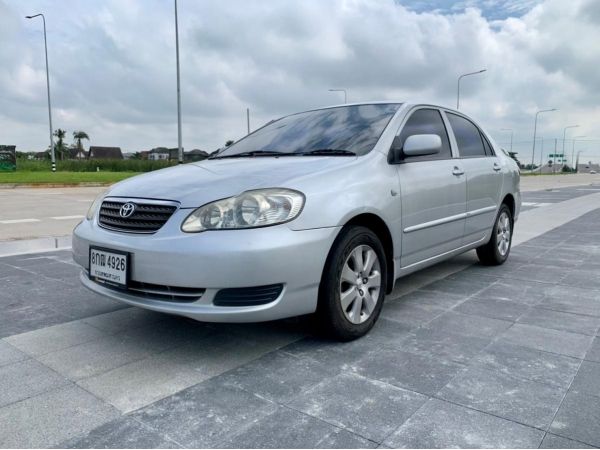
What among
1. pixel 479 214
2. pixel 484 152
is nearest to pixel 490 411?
pixel 479 214

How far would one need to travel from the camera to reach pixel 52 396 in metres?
2.35

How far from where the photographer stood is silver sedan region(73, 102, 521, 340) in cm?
256

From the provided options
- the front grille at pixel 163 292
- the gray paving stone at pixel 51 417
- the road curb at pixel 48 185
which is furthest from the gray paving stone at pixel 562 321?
the road curb at pixel 48 185

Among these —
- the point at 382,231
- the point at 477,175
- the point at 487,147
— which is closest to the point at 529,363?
the point at 382,231

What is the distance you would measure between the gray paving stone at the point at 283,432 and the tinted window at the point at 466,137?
3.08m

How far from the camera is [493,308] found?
3.78 metres

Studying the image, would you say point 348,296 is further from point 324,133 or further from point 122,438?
point 122,438

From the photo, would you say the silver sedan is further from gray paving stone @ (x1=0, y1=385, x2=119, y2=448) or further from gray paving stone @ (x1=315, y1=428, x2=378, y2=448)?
gray paving stone @ (x1=315, y1=428, x2=378, y2=448)

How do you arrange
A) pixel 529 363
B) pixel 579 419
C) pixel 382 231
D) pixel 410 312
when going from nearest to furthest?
1. pixel 579 419
2. pixel 529 363
3. pixel 382 231
4. pixel 410 312

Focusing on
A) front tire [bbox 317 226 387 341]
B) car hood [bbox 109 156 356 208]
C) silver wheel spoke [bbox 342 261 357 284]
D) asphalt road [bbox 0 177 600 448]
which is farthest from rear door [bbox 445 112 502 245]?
silver wheel spoke [bbox 342 261 357 284]

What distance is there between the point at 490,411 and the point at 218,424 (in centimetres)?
118

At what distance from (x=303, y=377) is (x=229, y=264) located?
687mm

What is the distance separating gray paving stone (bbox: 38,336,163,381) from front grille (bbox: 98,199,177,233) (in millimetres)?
708

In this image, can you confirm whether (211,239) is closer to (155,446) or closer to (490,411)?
(155,446)
